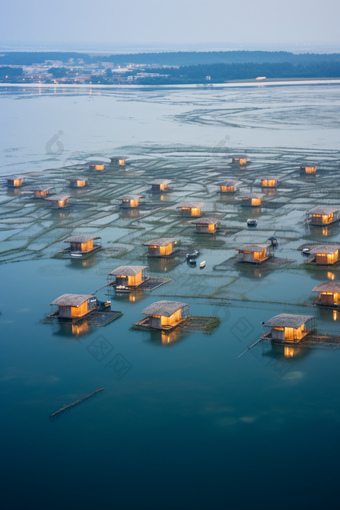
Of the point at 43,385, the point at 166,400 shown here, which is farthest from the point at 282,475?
the point at 43,385

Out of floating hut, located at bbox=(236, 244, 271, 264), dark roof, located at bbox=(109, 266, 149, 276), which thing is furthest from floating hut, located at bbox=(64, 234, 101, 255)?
floating hut, located at bbox=(236, 244, 271, 264)

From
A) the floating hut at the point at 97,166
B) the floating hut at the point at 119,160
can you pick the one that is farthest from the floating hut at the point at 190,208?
the floating hut at the point at 119,160

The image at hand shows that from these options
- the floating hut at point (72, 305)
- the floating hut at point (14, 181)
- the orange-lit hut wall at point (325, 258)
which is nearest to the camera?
the floating hut at point (72, 305)

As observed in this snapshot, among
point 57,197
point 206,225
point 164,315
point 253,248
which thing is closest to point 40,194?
point 57,197

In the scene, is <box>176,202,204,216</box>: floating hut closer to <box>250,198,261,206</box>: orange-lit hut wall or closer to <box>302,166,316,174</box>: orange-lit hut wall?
<box>250,198,261,206</box>: orange-lit hut wall

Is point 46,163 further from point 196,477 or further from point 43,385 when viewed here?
point 196,477

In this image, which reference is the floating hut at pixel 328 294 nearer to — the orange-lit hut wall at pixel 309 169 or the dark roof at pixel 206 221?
the dark roof at pixel 206 221
